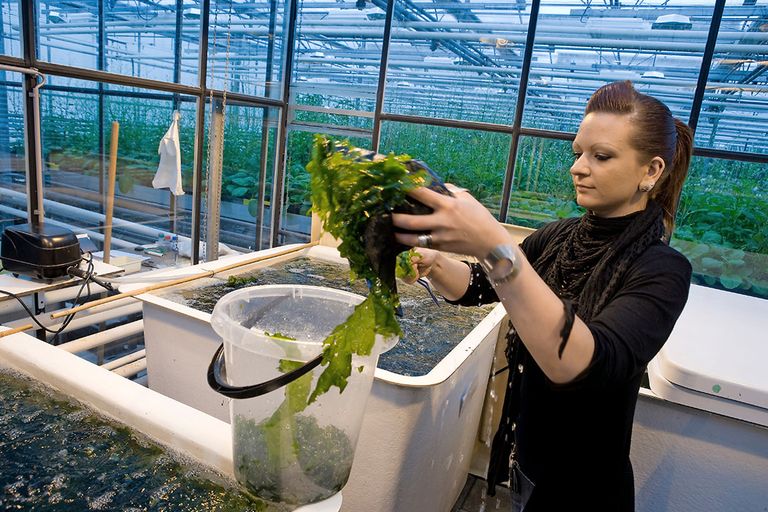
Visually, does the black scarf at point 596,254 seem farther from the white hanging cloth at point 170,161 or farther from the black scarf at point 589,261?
the white hanging cloth at point 170,161

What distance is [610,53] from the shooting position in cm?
370

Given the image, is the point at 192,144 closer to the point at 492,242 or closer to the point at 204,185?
the point at 204,185

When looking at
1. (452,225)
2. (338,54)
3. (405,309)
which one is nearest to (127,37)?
(338,54)

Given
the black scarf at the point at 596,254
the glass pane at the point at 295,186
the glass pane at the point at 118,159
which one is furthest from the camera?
the glass pane at the point at 295,186

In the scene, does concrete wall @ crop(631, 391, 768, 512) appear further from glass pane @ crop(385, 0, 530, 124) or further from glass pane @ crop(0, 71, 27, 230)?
glass pane @ crop(0, 71, 27, 230)

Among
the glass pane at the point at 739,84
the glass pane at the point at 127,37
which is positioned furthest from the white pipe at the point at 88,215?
the glass pane at the point at 739,84

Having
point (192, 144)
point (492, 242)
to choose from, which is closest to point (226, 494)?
point (492, 242)

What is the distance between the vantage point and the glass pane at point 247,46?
13.2 feet

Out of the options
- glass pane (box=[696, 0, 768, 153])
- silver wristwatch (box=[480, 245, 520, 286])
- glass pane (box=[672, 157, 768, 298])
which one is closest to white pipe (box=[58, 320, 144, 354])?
silver wristwatch (box=[480, 245, 520, 286])

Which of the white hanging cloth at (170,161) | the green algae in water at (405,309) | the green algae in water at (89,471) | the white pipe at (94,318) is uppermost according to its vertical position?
the white hanging cloth at (170,161)

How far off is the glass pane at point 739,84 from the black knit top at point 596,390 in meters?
2.87

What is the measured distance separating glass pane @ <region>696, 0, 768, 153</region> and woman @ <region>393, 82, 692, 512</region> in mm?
2861

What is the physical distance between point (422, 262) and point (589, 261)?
37 cm

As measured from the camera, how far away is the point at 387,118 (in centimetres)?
444
